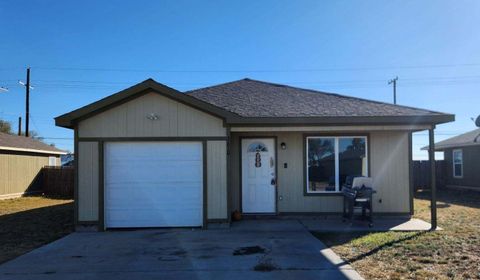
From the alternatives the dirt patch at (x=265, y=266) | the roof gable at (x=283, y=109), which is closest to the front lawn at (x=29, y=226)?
the roof gable at (x=283, y=109)

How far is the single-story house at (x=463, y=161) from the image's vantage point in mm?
19547

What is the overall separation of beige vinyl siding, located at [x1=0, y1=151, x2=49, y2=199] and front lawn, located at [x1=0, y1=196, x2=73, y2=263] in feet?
10.3

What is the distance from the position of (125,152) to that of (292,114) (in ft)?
13.6

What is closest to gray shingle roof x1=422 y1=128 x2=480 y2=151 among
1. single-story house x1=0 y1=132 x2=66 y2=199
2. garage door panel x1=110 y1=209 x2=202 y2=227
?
garage door panel x1=110 y1=209 x2=202 y2=227

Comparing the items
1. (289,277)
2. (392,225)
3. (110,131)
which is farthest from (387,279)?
(110,131)

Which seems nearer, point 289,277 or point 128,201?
point 289,277

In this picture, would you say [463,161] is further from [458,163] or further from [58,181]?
[58,181]

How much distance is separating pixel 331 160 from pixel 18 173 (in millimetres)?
15770

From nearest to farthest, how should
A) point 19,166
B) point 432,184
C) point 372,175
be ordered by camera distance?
point 432,184
point 372,175
point 19,166

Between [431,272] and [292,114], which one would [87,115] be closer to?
[292,114]

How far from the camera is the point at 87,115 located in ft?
32.7

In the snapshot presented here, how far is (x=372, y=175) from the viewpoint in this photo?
11422 millimetres

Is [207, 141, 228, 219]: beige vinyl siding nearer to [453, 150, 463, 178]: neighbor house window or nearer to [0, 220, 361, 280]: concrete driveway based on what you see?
[0, 220, 361, 280]: concrete driveway

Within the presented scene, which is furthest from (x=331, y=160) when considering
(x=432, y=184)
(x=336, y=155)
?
(x=432, y=184)
